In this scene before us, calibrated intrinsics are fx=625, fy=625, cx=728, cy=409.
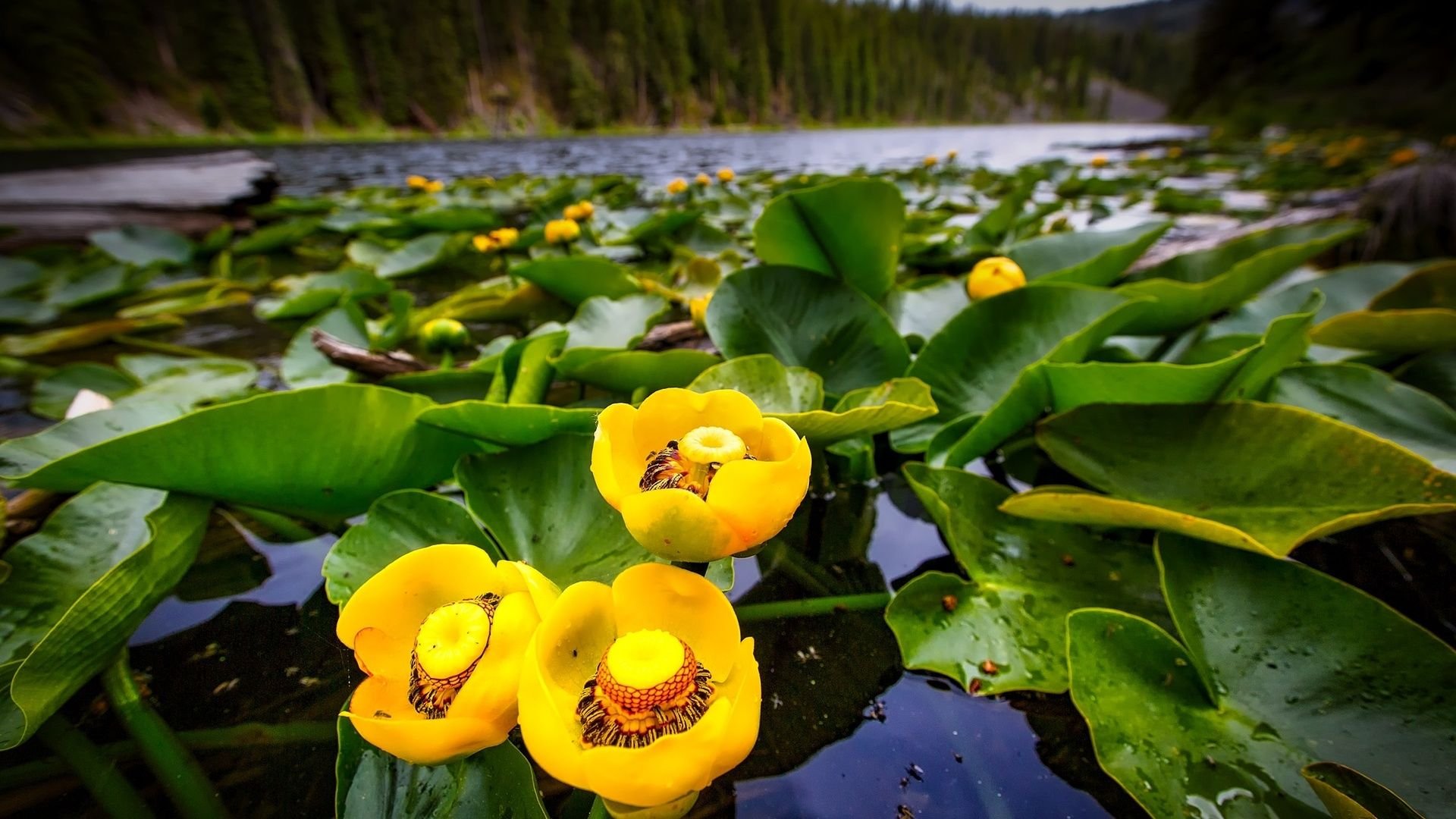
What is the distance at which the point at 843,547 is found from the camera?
747mm

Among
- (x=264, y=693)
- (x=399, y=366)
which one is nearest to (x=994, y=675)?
(x=264, y=693)

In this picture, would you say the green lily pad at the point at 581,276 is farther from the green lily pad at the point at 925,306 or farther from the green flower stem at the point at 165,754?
the green flower stem at the point at 165,754

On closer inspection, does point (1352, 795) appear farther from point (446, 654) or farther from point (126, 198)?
point (126, 198)

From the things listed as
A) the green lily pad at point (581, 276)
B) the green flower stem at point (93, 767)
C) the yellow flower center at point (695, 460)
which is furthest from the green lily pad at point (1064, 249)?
the green flower stem at point (93, 767)

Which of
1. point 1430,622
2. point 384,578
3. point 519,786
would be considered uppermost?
point 384,578

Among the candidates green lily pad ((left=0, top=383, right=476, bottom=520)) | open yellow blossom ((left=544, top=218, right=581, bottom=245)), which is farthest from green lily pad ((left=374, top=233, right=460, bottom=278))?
green lily pad ((left=0, top=383, right=476, bottom=520))

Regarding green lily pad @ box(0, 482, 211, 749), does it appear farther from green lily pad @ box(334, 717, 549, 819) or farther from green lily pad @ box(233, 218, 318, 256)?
green lily pad @ box(233, 218, 318, 256)

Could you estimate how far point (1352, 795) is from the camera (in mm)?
414

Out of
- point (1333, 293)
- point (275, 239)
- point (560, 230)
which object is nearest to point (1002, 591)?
point (1333, 293)

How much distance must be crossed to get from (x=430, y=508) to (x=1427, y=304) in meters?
1.45

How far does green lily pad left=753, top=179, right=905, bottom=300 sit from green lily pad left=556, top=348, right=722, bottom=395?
0.25m

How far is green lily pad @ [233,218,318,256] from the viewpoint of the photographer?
2.41m

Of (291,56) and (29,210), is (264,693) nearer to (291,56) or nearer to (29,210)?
(29,210)

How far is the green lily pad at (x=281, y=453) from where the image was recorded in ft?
1.61
